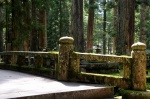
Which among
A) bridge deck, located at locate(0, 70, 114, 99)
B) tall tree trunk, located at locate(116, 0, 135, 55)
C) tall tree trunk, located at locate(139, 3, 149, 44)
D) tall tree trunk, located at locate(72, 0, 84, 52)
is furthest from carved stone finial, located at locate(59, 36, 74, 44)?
tall tree trunk, located at locate(139, 3, 149, 44)

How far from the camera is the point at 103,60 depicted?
324 inches

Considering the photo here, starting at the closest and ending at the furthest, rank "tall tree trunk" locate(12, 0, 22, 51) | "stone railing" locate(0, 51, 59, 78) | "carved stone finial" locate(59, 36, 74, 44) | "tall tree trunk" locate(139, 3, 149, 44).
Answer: "carved stone finial" locate(59, 36, 74, 44) → "stone railing" locate(0, 51, 59, 78) → "tall tree trunk" locate(12, 0, 22, 51) → "tall tree trunk" locate(139, 3, 149, 44)

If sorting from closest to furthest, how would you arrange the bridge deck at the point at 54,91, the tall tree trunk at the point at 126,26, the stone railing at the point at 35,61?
the bridge deck at the point at 54,91 < the stone railing at the point at 35,61 < the tall tree trunk at the point at 126,26

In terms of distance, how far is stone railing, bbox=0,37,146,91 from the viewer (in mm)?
7504

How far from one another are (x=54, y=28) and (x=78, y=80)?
2988cm

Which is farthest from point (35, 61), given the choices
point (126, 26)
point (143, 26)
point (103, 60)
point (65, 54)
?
point (143, 26)

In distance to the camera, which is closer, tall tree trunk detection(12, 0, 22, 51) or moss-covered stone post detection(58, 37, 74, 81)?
moss-covered stone post detection(58, 37, 74, 81)

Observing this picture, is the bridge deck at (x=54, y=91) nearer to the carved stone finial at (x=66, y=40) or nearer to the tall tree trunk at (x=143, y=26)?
the carved stone finial at (x=66, y=40)

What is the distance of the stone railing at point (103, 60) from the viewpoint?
7.50 m

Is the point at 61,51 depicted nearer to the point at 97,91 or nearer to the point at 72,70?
the point at 72,70

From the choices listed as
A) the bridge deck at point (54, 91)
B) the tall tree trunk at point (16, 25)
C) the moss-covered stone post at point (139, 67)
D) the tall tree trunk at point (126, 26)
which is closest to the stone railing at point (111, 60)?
the moss-covered stone post at point (139, 67)

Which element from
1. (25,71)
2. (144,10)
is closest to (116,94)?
(25,71)

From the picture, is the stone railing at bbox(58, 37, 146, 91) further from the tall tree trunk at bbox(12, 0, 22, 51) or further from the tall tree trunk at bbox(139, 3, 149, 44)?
the tall tree trunk at bbox(139, 3, 149, 44)

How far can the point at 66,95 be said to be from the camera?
7227 mm
